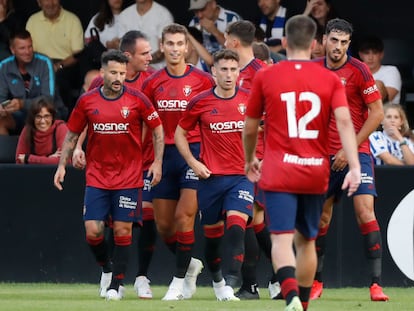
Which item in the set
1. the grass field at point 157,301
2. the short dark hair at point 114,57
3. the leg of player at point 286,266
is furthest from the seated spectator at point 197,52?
the leg of player at point 286,266

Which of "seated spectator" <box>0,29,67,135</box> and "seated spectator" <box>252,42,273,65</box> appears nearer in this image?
"seated spectator" <box>252,42,273,65</box>

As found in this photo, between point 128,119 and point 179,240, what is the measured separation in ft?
4.37

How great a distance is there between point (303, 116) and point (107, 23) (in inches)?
326

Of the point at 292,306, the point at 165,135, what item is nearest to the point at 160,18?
the point at 165,135

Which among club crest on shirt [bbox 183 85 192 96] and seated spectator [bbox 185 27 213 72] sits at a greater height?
club crest on shirt [bbox 183 85 192 96]

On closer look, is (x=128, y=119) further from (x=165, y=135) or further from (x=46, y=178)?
(x=46, y=178)

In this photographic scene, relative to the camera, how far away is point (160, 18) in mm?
16656

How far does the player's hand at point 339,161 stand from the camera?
1161cm

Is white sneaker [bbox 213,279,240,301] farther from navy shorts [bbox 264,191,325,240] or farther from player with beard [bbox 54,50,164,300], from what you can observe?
navy shorts [bbox 264,191,325,240]

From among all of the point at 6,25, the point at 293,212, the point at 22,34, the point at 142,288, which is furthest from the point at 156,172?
the point at 6,25

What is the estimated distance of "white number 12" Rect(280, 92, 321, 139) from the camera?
9.09m

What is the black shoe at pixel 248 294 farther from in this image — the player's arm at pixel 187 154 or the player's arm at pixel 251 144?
the player's arm at pixel 251 144

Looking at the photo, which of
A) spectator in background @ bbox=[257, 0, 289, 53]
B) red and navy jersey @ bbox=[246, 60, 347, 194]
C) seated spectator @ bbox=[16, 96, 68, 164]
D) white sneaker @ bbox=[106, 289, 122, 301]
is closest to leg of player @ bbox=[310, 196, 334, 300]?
white sneaker @ bbox=[106, 289, 122, 301]

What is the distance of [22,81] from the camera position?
53.1ft
